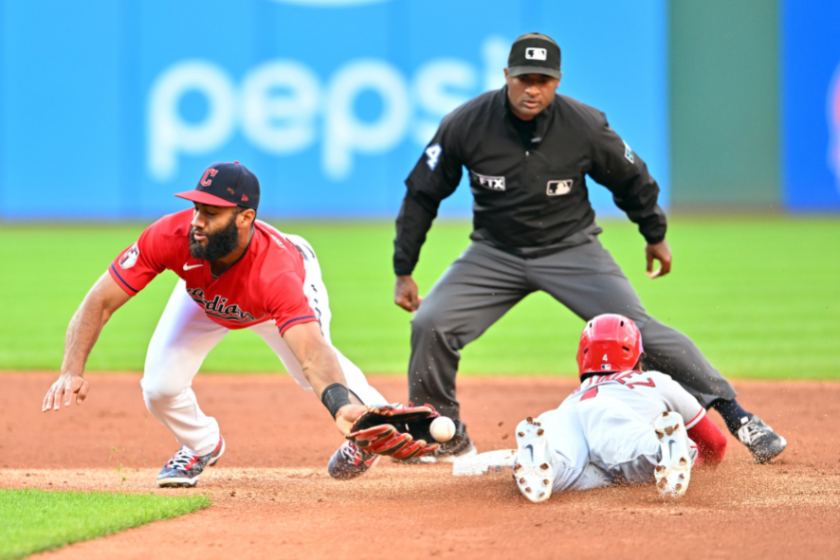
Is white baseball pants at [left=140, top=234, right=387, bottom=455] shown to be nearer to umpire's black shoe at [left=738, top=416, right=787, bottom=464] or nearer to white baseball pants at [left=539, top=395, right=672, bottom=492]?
white baseball pants at [left=539, top=395, right=672, bottom=492]

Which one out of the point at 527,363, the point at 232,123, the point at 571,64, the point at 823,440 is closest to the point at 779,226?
the point at 571,64

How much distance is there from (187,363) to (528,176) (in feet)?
6.64

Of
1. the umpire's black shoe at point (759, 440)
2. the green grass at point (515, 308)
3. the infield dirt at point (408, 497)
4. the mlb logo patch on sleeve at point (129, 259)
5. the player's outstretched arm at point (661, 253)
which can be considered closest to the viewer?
the infield dirt at point (408, 497)

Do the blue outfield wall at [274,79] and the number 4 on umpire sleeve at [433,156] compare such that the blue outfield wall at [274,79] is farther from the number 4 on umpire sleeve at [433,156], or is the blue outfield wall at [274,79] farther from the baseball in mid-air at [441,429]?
the baseball in mid-air at [441,429]

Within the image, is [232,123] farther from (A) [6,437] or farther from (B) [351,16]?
(A) [6,437]

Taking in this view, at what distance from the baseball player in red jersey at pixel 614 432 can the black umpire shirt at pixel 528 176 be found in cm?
83

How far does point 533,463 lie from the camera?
4.04m

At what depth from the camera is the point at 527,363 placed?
30.2 feet

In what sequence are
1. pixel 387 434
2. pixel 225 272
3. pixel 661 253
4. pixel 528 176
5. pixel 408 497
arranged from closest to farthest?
pixel 387 434
pixel 225 272
pixel 408 497
pixel 528 176
pixel 661 253

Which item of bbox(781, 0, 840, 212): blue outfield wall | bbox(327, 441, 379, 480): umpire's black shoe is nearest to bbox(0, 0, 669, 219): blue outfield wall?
bbox(781, 0, 840, 212): blue outfield wall

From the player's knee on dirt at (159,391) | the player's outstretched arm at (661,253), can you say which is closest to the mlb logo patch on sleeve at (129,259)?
the player's knee on dirt at (159,391)

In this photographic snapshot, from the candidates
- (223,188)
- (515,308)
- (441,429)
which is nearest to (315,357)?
(441,429)

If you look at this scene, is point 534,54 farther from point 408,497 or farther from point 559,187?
point 408,497

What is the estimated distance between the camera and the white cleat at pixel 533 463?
13.1ft
